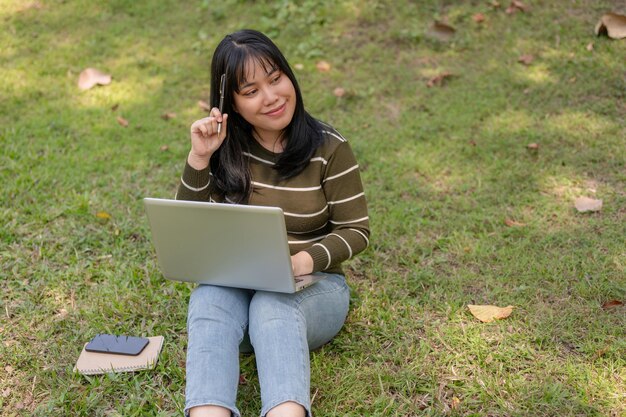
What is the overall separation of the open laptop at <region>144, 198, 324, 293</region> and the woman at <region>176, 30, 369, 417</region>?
9 cm

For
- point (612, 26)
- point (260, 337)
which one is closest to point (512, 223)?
point (260, 337)

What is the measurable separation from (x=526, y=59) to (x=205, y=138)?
2.88 m

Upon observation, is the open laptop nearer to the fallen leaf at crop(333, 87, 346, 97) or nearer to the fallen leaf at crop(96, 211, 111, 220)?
the fallen leaf at crop(96, 211, 111, 220)

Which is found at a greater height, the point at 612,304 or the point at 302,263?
the point at 302,263

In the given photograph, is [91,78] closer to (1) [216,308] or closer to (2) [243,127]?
(2) [243,127]

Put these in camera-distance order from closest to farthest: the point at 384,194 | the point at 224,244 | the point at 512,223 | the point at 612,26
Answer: the point at 224,244
the point at 512,223
the point at 384,194
the point at 612,26

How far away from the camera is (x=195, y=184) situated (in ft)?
8.00

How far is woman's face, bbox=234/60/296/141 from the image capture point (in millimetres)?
2295

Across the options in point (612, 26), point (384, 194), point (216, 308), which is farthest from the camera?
point (612, 26)

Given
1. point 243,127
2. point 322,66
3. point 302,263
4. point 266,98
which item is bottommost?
point 322,66

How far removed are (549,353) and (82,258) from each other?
210 centimetres

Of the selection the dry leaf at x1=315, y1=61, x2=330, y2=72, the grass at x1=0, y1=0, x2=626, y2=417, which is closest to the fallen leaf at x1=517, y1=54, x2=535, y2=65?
the grass at x1=0, y1=0, x2=626, y2=417

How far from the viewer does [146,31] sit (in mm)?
5398

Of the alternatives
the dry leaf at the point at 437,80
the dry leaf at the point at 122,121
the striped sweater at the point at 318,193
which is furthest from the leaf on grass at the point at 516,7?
the striped sweater at the point at 318,193
